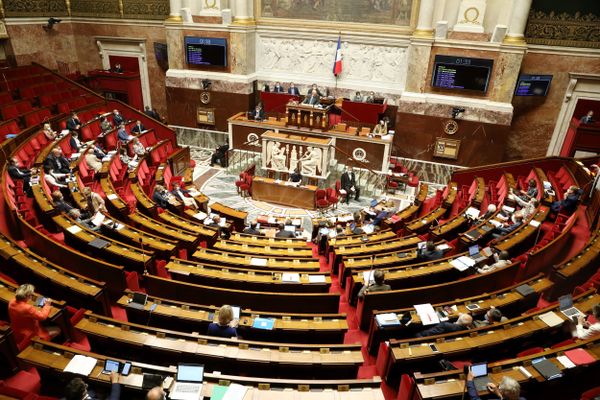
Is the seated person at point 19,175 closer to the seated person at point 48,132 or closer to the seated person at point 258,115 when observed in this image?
the seated person at point 48,132

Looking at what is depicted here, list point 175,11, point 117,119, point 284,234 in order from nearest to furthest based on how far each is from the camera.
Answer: point 284,234, point 117,119, point 175,11

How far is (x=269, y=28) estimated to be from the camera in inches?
604

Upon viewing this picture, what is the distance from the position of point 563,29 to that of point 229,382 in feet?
46.6

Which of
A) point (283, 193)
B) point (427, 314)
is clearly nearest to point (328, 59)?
point (283, 193)

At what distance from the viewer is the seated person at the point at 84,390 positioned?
10.9 feet

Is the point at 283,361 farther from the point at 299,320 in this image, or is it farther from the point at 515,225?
the point at 515,225

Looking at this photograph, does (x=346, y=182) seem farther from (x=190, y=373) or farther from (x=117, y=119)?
(x=190, y=373)

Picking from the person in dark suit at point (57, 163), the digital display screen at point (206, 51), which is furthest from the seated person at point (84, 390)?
the digital display screen at point (206, 51)

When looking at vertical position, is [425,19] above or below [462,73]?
above

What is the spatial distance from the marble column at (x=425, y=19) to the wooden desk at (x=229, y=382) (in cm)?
1227

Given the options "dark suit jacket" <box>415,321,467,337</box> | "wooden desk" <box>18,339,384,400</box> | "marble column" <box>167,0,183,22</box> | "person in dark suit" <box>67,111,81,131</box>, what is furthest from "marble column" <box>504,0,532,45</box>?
"person in dark suit" <box>67,111,81,131</box>

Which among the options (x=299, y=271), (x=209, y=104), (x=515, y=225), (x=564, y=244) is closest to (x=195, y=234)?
(x=299, y=271)

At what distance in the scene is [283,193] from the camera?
11328 mm

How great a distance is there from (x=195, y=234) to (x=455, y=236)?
16.4 feet
